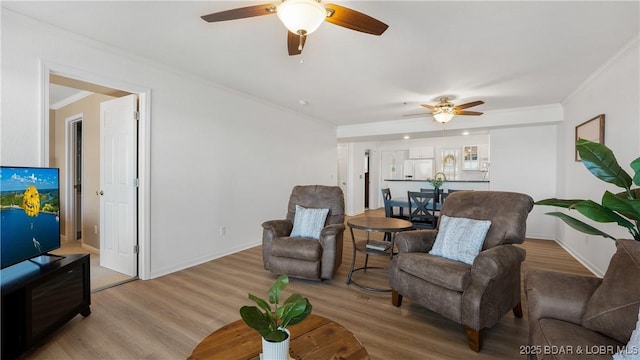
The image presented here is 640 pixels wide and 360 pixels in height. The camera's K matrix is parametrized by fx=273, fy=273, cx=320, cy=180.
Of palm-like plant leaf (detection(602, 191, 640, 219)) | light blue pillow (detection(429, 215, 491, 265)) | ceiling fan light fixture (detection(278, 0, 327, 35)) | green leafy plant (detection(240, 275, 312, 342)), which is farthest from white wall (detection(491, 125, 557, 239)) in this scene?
green leafy plant (detection(240, 275, 312, 342))

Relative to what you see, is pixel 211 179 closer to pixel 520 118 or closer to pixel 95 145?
pixel 95 145

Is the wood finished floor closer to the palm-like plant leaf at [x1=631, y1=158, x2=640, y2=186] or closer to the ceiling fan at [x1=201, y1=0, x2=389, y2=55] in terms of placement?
the palm-like plant leaf at [x1=631, y1=158, x2=640, y2=186]

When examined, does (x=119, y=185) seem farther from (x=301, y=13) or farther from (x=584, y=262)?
(x=584, y=262)

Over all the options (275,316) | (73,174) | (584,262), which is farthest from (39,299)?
(584,262)

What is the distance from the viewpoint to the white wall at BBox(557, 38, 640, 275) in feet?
8.18

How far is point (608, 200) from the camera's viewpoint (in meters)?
1.39

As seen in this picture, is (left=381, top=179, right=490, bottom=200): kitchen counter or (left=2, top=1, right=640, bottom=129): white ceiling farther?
(left=381, top=179, right=490, bottom=200): kitchen counter

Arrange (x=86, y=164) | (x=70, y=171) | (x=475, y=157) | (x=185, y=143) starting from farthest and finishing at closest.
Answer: (x=475, y=157), (x=70, y=171), (x=86, y=164), (x=185, y=143)

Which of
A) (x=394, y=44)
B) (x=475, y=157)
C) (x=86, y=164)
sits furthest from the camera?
(x=475, y=157)

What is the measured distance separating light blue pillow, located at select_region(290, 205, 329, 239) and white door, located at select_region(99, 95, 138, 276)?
1805mm

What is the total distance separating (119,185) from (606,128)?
5475 mm

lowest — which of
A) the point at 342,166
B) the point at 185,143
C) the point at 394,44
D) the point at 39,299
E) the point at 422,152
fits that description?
the point at 39,299

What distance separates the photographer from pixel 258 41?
2.52 m

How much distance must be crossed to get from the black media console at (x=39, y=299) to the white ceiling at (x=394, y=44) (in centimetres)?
193
